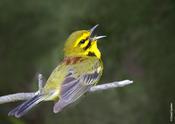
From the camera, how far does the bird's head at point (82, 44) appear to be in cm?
709

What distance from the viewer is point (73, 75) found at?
6.88 metres

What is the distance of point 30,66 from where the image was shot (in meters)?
8.62

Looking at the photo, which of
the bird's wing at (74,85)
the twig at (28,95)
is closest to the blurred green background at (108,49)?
the bird's wing at (74,85)

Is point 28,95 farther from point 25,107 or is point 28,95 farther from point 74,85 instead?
point 74,85

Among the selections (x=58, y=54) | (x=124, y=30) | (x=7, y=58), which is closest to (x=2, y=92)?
(x=7, y=58)

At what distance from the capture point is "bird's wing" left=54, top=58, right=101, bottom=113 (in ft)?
21.2

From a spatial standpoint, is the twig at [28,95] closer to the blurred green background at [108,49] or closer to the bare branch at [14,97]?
the bare branch at [14,97]

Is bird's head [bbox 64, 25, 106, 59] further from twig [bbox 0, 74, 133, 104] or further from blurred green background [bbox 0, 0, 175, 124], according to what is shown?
blurred green background [bbox 0, 0, 175, 124]

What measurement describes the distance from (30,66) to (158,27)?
54.0 inches

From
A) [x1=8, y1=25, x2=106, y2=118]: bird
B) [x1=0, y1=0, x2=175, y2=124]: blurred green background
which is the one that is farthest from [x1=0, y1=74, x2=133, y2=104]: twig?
[x1=0, y1=0, x2=175, y2=124]: blurred green background

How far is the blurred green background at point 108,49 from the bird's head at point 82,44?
908mm

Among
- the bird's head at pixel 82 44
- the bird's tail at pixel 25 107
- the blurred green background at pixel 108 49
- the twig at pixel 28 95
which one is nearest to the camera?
the twig at pixel 28 95

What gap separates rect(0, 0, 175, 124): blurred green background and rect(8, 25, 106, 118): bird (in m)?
0.88

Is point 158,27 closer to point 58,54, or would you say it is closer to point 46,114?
point 58,54
